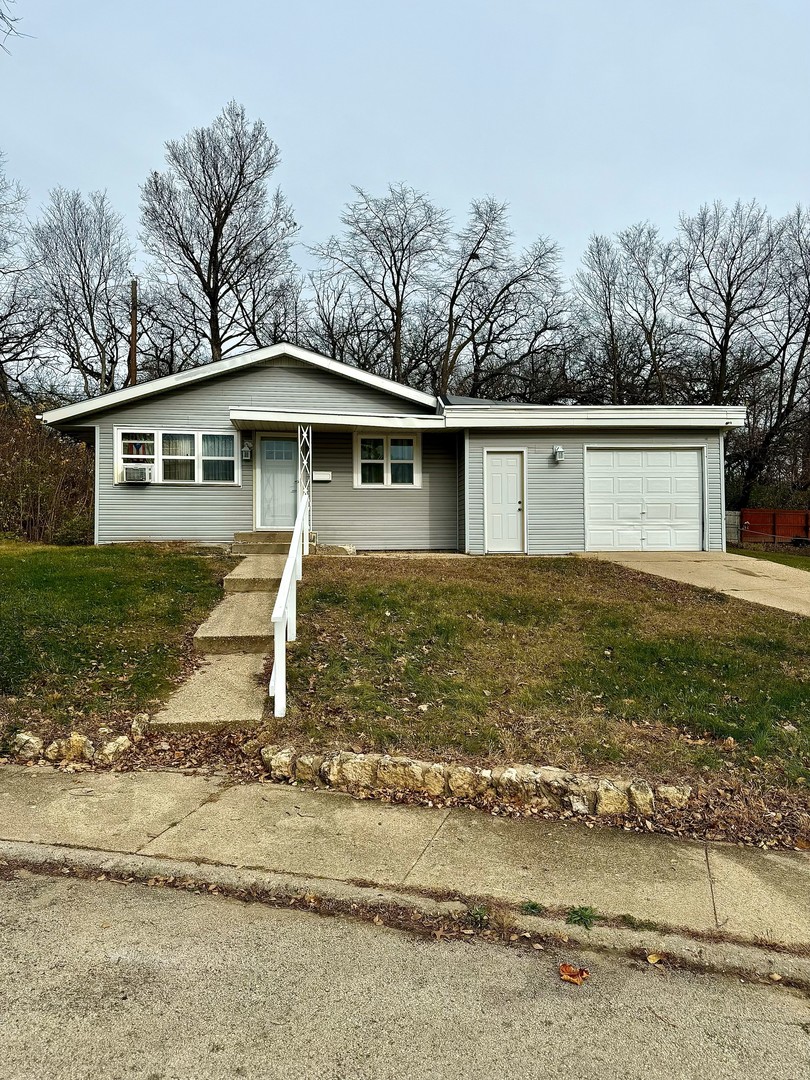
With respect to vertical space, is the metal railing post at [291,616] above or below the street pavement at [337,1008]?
above

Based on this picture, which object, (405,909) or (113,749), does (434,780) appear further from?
(113,749)

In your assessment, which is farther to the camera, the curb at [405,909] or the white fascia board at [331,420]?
the white fascia board at [331,420]

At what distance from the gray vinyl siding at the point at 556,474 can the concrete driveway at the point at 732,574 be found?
89 cm

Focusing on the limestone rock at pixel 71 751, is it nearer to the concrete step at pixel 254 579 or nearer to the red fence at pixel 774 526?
the concrete step at pixel 254 579

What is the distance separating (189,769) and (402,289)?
102ft

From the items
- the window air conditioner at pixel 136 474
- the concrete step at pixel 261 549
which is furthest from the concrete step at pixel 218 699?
the window air conditioner at pixel 136 474

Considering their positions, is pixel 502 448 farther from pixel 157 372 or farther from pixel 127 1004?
pixel 157 372

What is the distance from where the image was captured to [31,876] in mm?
3139

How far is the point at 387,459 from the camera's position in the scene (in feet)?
46.4

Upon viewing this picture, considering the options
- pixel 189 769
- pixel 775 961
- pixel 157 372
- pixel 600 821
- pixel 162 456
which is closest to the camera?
pixel 775 961

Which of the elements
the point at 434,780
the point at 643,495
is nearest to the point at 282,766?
the point at 434,780

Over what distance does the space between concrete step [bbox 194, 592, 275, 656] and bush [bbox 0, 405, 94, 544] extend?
840 centimetres

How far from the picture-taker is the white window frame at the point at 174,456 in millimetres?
13102

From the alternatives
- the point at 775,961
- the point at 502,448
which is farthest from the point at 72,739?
the point at 502,448
